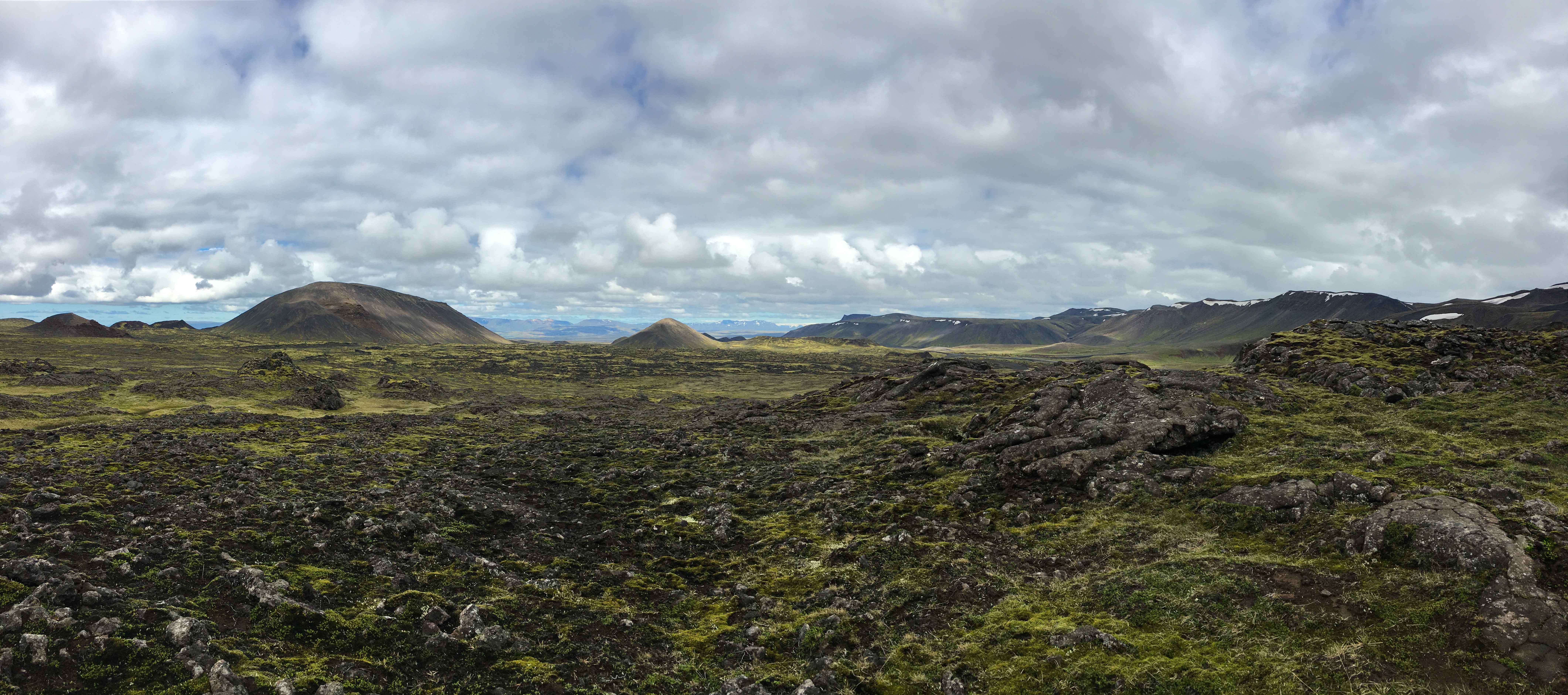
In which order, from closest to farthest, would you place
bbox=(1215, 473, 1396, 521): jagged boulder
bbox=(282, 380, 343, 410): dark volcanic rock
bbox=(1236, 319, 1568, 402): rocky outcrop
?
bbox=(1215, 473, 1396, 521): jagged boulder < bbox=(1236, 319, 1568, 402): rocky outcrop < bbox=(282, 380, 343, 410): dark volcanic rock

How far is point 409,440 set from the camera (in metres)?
48.7

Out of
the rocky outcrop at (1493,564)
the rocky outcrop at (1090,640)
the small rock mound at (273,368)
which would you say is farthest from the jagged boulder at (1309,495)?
the small rock mound at (273,368)

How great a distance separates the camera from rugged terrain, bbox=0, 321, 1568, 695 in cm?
1309

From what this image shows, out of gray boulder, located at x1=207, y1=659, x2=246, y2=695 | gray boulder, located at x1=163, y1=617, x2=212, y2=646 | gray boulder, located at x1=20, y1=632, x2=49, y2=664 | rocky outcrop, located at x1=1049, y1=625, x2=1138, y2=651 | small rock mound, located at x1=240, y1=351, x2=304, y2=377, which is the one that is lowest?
rocky outcrop, located at x1=1049, y1=625, x2=1138, y2=651

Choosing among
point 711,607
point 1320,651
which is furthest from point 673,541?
point 1320,651

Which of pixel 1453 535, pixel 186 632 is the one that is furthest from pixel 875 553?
pixel 186 632

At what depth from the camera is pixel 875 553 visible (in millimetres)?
22516

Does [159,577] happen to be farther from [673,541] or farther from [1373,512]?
[1373,512]

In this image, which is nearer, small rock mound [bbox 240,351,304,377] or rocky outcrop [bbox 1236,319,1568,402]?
rocky outcrop [bbox 1236,319,1568,402]

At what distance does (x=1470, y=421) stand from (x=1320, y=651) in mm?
25813

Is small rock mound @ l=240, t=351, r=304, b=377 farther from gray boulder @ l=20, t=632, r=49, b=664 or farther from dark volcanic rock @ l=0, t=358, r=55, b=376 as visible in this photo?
gray boulder @ l=20, t=632, r=49, b=664

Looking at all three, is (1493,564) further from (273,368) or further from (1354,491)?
(273,368)

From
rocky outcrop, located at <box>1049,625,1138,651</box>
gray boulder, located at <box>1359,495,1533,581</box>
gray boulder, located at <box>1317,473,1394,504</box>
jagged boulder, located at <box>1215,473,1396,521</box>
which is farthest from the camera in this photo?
jagged boulder, located at <box>1215,473,1396,521</box>

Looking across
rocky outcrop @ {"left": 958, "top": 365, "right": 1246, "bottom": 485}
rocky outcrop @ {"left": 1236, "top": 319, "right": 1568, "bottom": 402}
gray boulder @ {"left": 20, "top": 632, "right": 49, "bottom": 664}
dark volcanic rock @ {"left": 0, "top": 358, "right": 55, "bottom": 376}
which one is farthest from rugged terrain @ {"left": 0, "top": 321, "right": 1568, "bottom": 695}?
dark volcanic rock @ {"left": 0, "top": 358, "right": 55, "bottom": 376}
